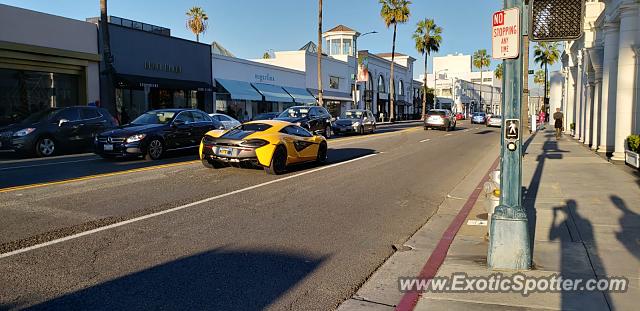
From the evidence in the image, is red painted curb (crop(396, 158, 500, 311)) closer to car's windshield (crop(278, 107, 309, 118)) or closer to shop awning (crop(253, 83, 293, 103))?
car's windshield (crop(278, 107, 309, 118))

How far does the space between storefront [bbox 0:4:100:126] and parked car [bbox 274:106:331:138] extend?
33.2ft

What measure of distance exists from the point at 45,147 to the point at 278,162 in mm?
8686

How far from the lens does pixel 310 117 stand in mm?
25250

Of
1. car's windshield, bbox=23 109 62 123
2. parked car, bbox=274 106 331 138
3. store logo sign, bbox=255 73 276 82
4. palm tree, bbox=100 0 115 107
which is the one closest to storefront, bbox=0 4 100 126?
palm tree, bbox=100 0 115 107

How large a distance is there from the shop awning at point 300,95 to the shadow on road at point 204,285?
39.8 metres

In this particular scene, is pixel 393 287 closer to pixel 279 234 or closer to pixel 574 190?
pixel 279 234

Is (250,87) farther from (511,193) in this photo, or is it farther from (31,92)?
(511,193)

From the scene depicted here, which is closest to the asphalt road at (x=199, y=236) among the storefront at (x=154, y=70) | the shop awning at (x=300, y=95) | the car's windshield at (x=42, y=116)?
the car's windshield at (x=42, y=116)

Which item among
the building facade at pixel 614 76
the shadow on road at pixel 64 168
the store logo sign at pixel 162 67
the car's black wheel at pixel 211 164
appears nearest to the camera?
the shadow on road at pixel 64 168

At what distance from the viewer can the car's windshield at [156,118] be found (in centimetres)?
1559

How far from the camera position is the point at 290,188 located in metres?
10.7

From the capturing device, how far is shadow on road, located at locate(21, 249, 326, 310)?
4461mm

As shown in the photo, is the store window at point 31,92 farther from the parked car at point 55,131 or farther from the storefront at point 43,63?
the parked car at point 55,131

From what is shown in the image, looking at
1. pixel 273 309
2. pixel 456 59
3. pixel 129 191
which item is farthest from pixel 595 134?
pixel 456 59
